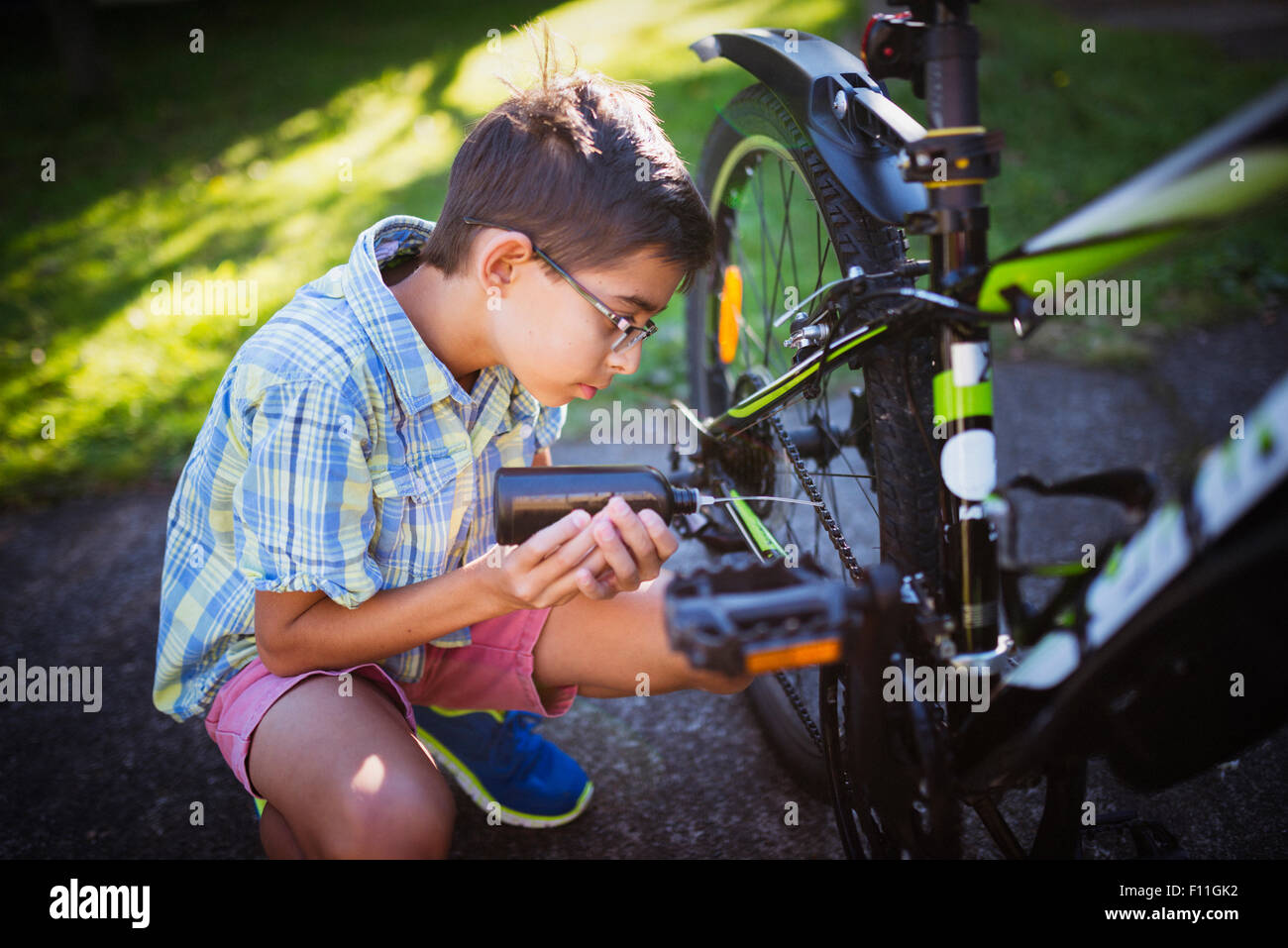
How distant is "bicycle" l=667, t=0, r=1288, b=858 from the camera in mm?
879

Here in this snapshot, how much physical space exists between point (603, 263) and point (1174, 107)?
5027 mm

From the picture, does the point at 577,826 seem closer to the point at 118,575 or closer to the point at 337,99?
the point at 118,575

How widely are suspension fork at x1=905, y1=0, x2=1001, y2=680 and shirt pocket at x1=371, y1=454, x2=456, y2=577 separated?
0.77 metres

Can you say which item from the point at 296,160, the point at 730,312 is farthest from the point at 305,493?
the point at 296,160

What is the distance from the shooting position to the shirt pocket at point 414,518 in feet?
4.68

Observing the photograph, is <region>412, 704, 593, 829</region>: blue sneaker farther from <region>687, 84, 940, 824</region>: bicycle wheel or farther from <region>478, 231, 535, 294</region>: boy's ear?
<region>478, 231, 535, 294</region>: boy's ear

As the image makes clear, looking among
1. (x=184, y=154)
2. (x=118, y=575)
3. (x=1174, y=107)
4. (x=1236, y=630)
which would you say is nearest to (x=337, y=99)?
(x=184, y=154)

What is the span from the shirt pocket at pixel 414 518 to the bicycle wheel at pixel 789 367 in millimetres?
615

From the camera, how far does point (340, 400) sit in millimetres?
1281

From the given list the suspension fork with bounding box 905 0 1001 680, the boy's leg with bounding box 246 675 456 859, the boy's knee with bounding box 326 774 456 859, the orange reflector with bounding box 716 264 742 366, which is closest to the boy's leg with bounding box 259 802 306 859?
the boy's leg with bounding box 246 675 456 859

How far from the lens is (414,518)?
1.46 metres

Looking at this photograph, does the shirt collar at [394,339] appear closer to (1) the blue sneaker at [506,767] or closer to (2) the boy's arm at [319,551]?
(2) the boy's arm at [319,551]

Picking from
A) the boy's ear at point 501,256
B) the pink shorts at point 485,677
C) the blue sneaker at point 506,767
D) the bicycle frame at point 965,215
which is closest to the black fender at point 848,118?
the bicycle frame at point 965,215
